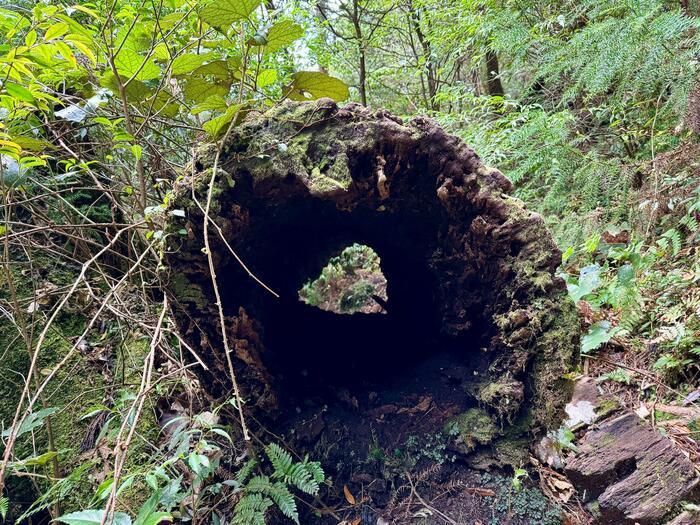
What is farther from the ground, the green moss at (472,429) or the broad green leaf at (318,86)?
the broad green leaf at (318,86)

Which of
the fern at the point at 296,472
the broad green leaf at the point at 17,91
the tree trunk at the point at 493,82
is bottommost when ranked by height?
the fern at the point at 296,472

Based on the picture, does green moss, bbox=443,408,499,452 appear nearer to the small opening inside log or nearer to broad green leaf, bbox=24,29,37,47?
the small opening inside log

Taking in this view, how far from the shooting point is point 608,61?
9.30 ft

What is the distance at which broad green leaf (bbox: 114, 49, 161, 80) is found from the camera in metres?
1.82

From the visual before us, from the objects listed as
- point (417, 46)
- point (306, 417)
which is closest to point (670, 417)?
point (306, 417)

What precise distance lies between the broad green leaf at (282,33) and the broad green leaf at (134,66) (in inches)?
21.8

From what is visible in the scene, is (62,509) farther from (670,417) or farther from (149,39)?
(670,417)

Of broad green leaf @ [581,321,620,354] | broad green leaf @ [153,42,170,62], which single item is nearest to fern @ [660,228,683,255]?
broad green leaf @ [581,321,620,354]

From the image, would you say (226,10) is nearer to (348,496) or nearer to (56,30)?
(56,30)

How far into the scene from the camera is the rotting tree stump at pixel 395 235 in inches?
79.7

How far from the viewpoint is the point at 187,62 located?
1901 mm

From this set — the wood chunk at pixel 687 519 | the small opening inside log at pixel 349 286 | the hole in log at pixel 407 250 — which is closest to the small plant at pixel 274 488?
the hole in log at pixel 407 250

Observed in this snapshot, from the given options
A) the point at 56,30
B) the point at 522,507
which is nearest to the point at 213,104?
the point at 56,30

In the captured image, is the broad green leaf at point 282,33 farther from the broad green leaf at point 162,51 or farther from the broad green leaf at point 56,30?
the broad green leaf at point 56,30
